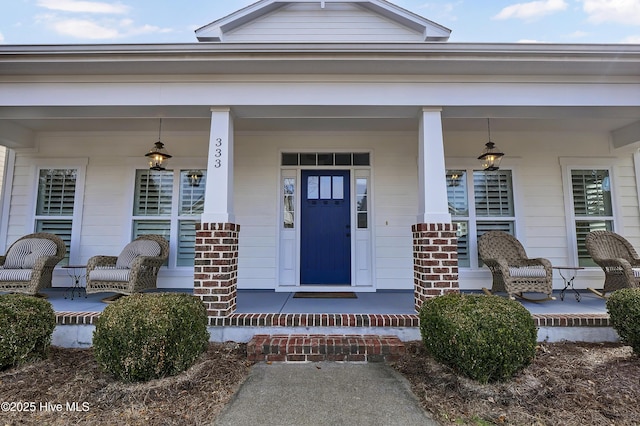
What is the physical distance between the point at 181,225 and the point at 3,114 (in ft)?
8.06

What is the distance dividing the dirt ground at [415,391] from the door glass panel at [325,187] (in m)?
2.91

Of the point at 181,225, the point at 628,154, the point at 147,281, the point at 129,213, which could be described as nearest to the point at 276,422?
the point at 147,281

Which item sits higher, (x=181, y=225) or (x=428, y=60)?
(x=428, y=60)

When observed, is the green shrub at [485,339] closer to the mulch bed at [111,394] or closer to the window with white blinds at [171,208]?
the mulch bed at [111,394]

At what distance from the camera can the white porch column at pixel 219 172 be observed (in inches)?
129

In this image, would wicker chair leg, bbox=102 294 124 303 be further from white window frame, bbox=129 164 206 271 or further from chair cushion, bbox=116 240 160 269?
white window frame, bbox=129 164 206 271

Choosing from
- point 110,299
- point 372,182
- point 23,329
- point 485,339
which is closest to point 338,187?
point 372,182

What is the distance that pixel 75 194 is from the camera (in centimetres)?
510

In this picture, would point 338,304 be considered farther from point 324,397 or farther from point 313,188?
point 313,188

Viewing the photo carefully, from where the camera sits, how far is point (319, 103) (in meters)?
3.46

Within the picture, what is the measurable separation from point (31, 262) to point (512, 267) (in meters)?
6.60

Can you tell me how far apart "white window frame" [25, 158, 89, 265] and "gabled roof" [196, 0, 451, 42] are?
291 cm

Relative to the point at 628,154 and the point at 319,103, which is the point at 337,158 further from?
the point at 628,154

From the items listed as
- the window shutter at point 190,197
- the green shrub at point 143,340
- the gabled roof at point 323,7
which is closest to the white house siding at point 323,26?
the gabled roof at point 323,7
